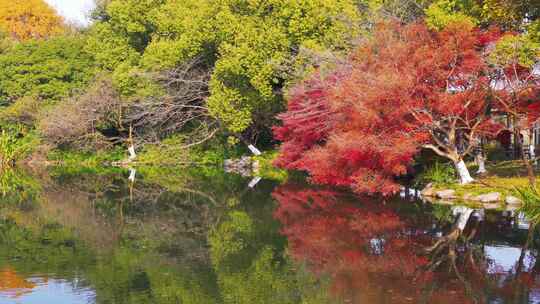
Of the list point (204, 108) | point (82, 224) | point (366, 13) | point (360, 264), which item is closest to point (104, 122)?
point (204, 108)

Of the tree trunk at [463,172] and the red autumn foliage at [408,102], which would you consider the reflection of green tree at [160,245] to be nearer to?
the red autumn foliage at [408,102]

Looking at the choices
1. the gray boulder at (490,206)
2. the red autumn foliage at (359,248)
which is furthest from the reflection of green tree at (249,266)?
the gray boulder at (490,206)

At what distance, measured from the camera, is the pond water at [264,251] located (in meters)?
9.48

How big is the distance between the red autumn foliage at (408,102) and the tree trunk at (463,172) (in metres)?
0.06

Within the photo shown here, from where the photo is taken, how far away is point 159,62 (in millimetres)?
33656

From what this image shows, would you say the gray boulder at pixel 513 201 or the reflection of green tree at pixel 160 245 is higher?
the gray boulder at pixel 513 201

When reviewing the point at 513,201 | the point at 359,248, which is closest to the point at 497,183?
the point at 513,201

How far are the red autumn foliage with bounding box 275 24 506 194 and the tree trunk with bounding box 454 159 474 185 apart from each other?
0.06 m

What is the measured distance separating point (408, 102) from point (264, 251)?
7.67 m

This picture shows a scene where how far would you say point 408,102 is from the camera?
18469 mm

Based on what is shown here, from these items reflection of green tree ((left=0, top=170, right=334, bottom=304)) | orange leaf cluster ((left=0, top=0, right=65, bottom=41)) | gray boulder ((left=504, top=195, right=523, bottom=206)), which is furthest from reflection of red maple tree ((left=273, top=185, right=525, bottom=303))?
orange leaf cluster ((left=0, top=0, right=65, bottom=41))

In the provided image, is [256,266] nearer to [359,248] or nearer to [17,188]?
[359,248]

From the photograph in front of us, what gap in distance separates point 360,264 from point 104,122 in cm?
2873

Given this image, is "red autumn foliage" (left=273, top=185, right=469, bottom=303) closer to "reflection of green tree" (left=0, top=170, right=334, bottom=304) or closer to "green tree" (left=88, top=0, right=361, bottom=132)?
"reflection of green tree" (left=0, top=170, right=334, bottom=304)
